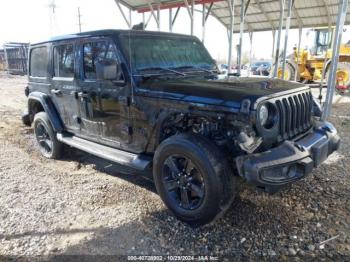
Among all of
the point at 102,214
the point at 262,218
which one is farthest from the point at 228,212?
the point at 102,214

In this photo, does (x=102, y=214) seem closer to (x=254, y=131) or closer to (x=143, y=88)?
(x=143, y=88)

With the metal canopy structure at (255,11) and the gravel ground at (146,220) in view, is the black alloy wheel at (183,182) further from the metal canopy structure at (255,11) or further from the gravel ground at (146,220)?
the metal canopy structure at (255,11)

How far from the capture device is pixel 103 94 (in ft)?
13.0

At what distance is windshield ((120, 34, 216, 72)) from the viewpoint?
12.2ft

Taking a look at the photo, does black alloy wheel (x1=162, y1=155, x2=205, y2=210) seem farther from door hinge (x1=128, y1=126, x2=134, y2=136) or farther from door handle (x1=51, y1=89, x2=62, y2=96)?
door handle (x1=51, y1=89, x2=62, y2=96)

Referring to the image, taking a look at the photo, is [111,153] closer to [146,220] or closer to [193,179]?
[146,220]

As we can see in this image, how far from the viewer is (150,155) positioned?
147 inches

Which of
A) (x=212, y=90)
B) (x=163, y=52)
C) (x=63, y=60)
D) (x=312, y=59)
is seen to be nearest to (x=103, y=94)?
(x=163, y=52)

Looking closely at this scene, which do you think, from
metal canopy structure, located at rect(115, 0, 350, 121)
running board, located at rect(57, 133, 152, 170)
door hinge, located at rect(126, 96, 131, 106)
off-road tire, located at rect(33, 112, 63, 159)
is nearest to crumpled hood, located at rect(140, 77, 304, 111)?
door hinge, located at rect(126, 96, 131, 106)

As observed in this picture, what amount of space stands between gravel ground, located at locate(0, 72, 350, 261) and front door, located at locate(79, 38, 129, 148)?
2.14ft

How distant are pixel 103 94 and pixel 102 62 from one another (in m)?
0.57

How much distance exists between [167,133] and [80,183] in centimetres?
164

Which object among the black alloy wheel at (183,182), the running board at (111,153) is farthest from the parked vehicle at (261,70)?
the black alloy wheel at (183,182)

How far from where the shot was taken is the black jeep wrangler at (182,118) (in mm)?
2787
